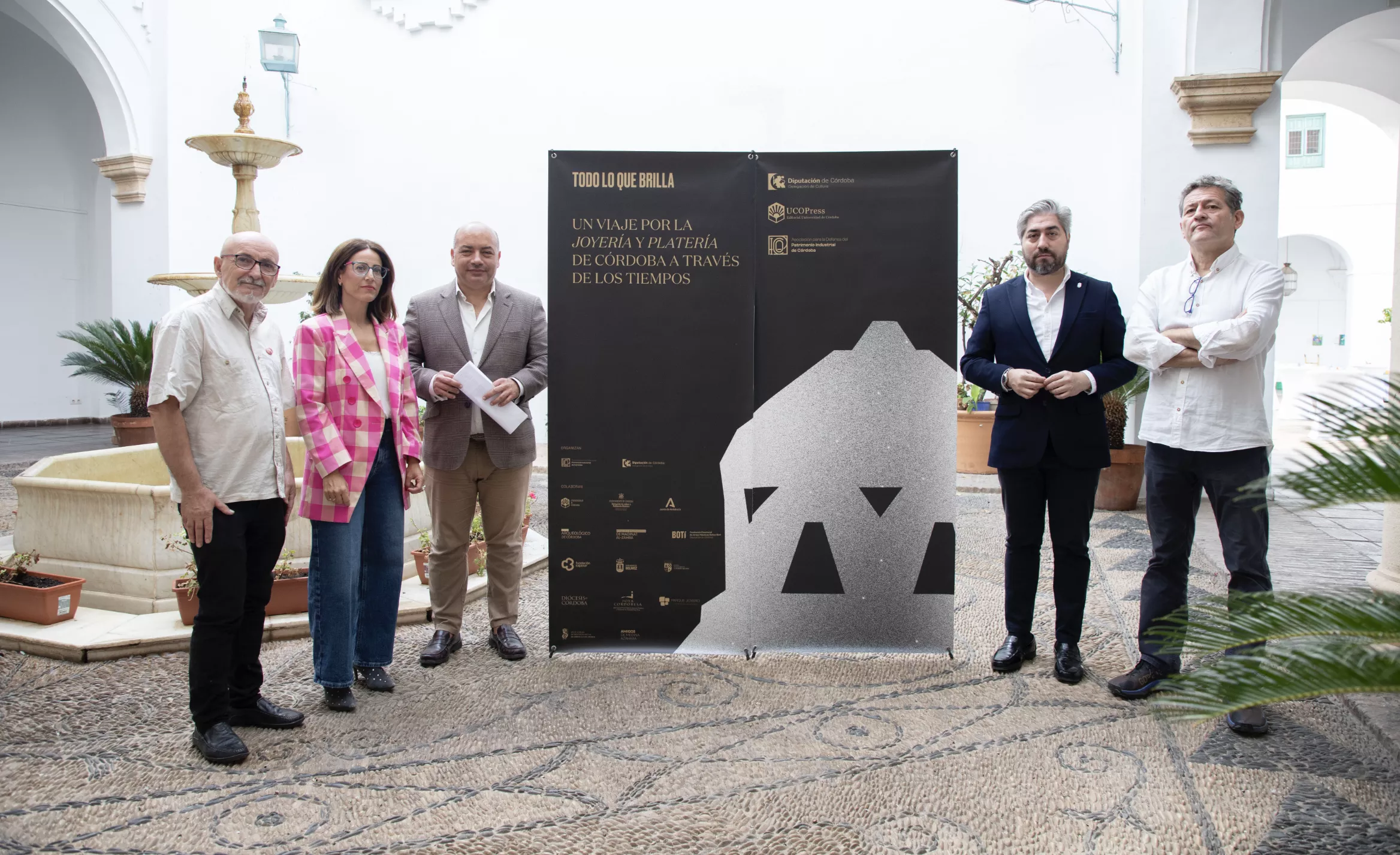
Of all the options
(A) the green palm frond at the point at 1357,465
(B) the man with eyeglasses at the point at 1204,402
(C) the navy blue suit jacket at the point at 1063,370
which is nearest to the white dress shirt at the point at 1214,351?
(B) the man with eyeglasses at the point at 1204,402

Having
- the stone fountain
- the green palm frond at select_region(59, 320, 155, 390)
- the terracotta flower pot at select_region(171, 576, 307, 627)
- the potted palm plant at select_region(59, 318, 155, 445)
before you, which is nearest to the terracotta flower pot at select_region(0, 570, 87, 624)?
the terracotta flower pot at select_region(171, 576, 307, 627)

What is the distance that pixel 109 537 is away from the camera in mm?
4488

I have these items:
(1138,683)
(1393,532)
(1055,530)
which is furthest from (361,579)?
(1393,532)

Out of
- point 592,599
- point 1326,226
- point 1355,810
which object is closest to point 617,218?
point 592,599

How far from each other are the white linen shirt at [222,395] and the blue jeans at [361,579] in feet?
1.14

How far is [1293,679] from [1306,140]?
771 inches

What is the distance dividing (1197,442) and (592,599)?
7.43ft

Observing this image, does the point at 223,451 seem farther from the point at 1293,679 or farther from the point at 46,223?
the point at 46,223

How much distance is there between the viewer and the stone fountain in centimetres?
670

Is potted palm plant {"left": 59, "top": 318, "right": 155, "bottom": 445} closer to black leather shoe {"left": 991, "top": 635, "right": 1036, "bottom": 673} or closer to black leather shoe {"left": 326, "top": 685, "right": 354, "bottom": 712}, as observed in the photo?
black leather shoe {"left": 326, "top": 685, "right": 354, "bottom": 712}

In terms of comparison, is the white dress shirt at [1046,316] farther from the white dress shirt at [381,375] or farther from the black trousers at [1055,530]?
the white dress shirt at [381,375]

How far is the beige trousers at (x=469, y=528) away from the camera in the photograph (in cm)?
388

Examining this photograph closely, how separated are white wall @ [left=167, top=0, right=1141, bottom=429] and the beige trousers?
632 centimetres

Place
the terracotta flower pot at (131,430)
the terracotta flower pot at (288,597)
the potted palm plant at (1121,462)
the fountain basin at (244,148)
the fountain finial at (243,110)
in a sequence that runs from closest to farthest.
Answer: the terracotta flower pot at (288,597) < the fountain basin at (244,148) < the fountain finial at (243,110) < the potted palm plant at (1121,462) < the terracotta flower pot at (131,430)
